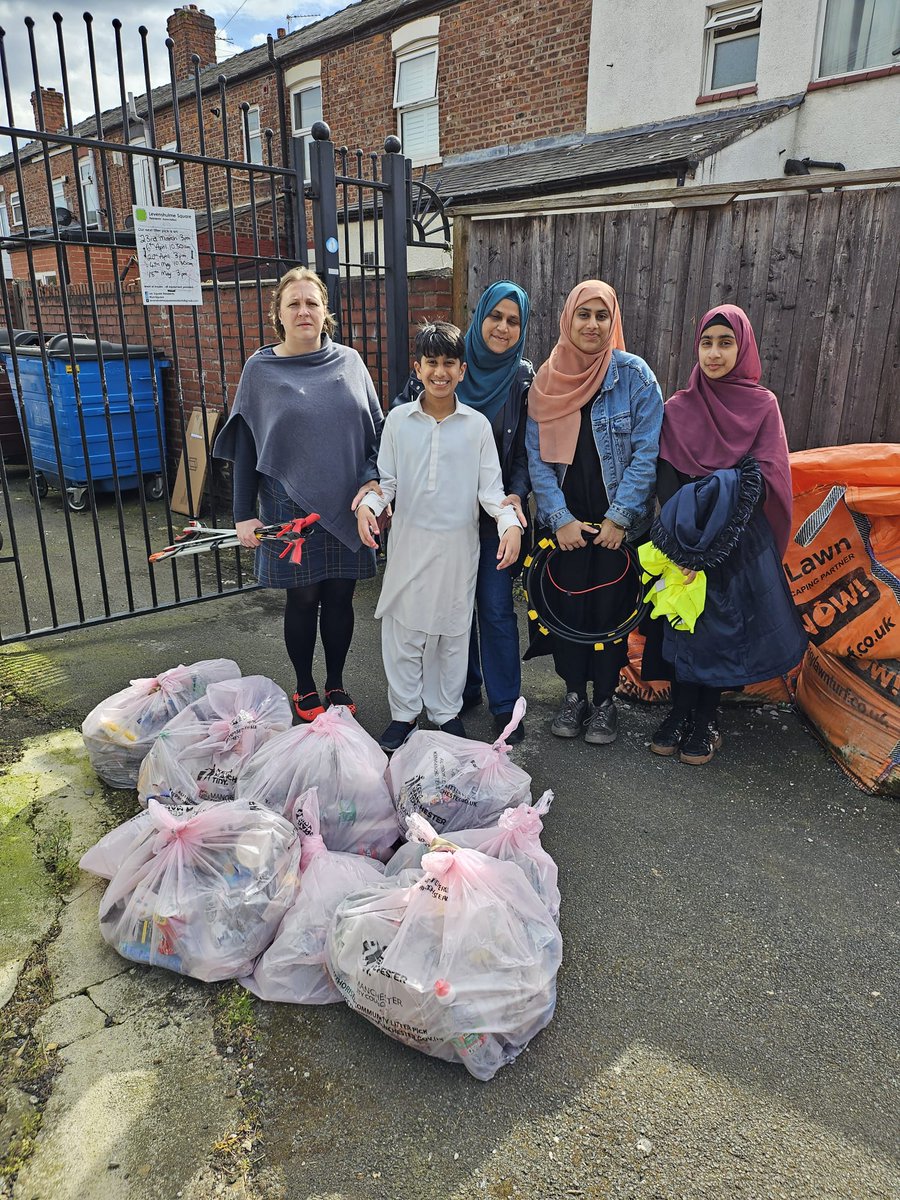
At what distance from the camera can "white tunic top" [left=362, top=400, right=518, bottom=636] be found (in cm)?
288

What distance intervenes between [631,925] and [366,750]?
3.19 feet

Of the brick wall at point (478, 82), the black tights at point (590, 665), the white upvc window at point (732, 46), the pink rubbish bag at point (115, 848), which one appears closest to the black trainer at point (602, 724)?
the black tights at point (590, 665)

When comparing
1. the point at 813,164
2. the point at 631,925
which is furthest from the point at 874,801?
the point at 813,164

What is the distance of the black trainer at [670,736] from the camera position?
325 centimetres

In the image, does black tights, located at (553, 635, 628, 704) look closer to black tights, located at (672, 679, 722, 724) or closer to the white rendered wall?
black tights, located at (672, 679, 722, 724)

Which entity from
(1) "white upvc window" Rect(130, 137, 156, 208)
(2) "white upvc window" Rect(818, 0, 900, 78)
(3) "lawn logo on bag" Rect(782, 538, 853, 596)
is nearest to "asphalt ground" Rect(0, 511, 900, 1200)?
(3) "lawn logo on bag" Rect(782, 538, 853, 596)

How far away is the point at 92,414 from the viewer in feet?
21.8

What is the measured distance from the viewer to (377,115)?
11.1 m

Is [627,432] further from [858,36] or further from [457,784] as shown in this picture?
[858,36]

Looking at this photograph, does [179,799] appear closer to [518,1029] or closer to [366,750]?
[366,750]

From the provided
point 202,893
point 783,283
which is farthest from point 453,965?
point 783,283

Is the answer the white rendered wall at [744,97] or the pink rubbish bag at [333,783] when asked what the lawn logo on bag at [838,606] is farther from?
the white rendered wall at [744,97]

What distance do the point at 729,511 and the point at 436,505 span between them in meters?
1.05

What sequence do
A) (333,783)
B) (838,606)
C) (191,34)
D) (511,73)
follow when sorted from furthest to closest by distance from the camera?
(191,34)
(511,73)
(838,606)
(333,783)
